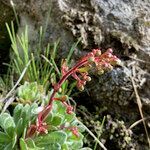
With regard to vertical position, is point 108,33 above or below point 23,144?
above

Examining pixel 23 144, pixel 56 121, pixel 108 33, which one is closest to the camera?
pixel 23 144

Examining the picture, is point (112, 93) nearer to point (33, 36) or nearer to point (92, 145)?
point (92, 145)

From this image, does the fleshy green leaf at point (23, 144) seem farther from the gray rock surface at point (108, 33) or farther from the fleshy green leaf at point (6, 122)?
the gray rock surface at point (108, 33)

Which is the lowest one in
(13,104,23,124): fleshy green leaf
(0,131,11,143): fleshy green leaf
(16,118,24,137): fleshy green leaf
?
(0,131,11,143): fleshy green leaf

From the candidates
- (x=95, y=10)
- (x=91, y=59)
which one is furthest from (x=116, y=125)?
(x=91, y=59)

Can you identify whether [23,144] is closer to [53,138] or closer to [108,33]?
[53,138]

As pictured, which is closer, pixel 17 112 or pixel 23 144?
pixel 23 144

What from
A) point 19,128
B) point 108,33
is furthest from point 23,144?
point 108,33

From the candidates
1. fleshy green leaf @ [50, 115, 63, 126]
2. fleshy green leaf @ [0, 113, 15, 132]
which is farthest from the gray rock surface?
fleshy green leaf @ [0, 113, 15, 132]

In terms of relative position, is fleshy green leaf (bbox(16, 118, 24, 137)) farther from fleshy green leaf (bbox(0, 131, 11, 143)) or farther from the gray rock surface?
the gray rock surface

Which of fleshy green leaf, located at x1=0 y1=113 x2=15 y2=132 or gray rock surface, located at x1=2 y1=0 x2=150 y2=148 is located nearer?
fleshy green leaf, located at x1=0 y1=113 x2=15 y2=132

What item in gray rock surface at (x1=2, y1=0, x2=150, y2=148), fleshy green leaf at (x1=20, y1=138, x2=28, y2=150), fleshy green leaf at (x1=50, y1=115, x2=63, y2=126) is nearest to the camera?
fleshy green leaf at (x1=20, y1=138, x2=28, y2=150)

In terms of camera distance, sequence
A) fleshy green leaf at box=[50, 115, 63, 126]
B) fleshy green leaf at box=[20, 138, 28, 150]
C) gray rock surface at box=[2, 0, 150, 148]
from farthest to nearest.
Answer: gray rock surface at box=[2, 0, 150, 148] < fleshy green leaf at box=[50, 115, 63, 126] < fleshy green leaf at box=[20, 138, 28, 150]
